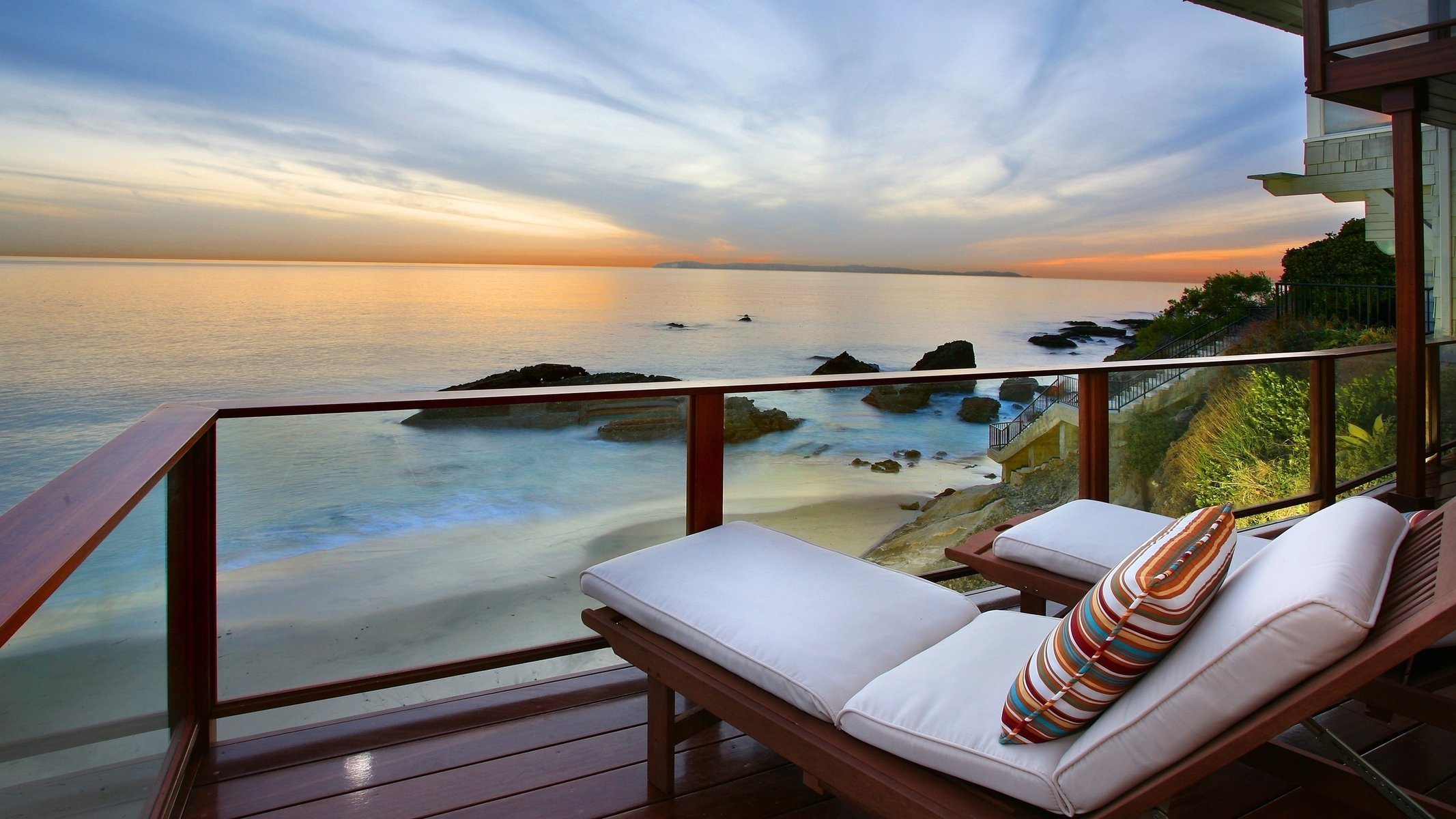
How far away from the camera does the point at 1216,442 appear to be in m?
4.03

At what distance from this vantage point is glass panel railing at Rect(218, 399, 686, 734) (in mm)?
2287

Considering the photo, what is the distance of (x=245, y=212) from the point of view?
69.3 feet

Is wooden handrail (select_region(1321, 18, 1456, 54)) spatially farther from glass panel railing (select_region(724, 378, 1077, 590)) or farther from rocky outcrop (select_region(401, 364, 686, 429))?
rocky outcrop (select_region(401, 364, 686, 429))

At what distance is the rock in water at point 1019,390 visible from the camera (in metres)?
3.38

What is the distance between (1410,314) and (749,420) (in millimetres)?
4519

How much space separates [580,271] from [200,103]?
520 inches

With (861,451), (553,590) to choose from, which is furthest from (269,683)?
(861,451)

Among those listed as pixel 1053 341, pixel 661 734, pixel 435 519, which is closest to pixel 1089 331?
pixel 1053 341

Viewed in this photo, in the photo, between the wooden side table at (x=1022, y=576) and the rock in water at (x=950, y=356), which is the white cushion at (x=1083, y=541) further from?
the rock in water at (x=950, y=356)

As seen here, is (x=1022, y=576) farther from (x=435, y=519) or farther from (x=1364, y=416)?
(x=1364, y=416)

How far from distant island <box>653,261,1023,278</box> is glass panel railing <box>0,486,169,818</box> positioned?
23.7 meters

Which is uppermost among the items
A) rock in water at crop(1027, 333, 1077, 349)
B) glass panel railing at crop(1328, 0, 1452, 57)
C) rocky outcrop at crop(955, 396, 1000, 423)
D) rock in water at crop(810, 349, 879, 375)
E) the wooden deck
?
glass panel railing at crop(1328, 0, 1452, 57)

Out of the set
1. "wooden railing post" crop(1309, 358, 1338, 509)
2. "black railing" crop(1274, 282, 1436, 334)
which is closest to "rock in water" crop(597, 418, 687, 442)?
"wooden railing post" crop(1309, 358, 1338, 509)

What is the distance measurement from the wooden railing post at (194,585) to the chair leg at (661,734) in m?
1.11
